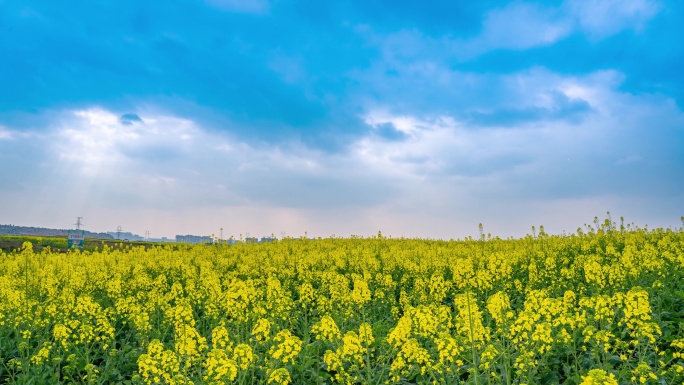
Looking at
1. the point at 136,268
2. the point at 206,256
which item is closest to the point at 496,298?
the point at 136,268

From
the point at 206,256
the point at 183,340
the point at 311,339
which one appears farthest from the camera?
the point at 206,256

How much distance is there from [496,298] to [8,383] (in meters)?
8.86

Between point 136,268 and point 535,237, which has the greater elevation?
point 535,237

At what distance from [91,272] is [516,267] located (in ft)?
49.5

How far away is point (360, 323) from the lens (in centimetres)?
1036

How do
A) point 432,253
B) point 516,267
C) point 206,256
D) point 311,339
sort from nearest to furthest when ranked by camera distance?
point 311,339, point 516,267, point 432,253, point 206,256

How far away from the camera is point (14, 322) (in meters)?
11.4

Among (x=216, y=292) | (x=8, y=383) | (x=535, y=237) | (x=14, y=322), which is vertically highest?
(x=535, y=237)

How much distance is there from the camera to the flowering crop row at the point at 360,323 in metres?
6.69

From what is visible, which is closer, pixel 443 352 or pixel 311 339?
pixel 443 352

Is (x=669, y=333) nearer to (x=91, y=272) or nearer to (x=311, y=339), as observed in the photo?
(x=311, y=339)

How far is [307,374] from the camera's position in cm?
876

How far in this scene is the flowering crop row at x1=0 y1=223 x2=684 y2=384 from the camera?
6.69 m

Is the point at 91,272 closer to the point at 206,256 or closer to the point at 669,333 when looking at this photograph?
the point at 206,256
